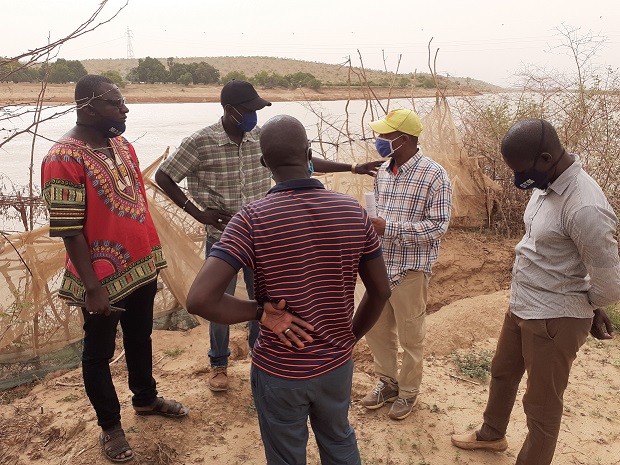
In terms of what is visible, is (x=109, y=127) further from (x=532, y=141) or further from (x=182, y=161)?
(x=532, y=141)

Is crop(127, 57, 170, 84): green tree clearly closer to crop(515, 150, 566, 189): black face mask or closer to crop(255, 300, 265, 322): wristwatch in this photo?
crop(515, 150, 566, 189): black face mask

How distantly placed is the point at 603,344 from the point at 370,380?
2.30 metres

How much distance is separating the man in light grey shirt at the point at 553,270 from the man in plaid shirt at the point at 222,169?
1274 mm

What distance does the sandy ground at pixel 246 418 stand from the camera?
109 inches

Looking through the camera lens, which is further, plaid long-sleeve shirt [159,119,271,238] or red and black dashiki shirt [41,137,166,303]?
A: plaid long-sleeve shirt [159,119,271,238]

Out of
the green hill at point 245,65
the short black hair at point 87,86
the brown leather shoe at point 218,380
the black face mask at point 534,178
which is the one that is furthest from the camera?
the green hill at point 245,65

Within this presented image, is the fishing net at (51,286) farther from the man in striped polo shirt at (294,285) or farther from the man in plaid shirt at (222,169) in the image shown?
the man in striped polo shirt at (294,285)

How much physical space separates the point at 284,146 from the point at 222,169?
1.54 metres

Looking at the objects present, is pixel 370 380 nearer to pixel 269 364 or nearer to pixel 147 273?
pixel 147 273

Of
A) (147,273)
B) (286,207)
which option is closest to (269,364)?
(286,207)

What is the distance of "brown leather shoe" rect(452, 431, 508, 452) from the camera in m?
2.83

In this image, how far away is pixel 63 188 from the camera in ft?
7.34

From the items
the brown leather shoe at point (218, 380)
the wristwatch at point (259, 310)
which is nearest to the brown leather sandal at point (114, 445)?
the brown leather shoe at point (218, 380)

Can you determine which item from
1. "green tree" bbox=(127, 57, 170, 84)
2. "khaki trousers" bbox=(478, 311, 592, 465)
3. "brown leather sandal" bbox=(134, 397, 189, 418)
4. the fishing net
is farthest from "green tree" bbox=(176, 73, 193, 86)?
"khaki trousers" bbox=(478, 311, 592, 465)
